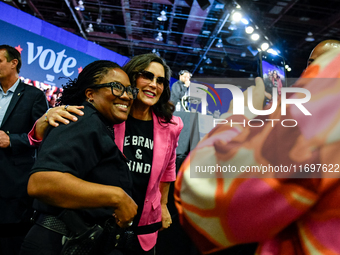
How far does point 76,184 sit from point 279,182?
0.73 m

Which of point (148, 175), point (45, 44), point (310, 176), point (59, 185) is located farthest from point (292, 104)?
point (45, 44)

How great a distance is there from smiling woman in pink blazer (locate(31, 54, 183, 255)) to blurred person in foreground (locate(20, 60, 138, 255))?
0.34m

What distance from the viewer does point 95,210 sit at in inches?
40.7

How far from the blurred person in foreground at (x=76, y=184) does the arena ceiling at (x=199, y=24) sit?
610cm

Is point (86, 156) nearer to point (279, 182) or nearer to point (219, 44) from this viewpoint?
point (279, 182)

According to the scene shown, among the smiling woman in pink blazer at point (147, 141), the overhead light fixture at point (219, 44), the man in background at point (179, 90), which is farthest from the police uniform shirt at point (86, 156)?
the overhead light fixture at point (219, 44)

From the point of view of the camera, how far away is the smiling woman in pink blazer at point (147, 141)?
4.89ft

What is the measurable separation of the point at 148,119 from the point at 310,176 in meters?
1.33

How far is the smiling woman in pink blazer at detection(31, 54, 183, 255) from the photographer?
1.49 m

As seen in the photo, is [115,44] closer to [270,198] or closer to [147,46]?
[147,46]

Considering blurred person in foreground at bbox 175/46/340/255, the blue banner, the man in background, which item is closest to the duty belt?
blurred person in foreground at bbox 175/46/340/255

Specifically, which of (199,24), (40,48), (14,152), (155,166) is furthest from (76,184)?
(199,24)

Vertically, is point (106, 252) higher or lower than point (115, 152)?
lower

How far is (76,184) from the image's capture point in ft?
2.99
